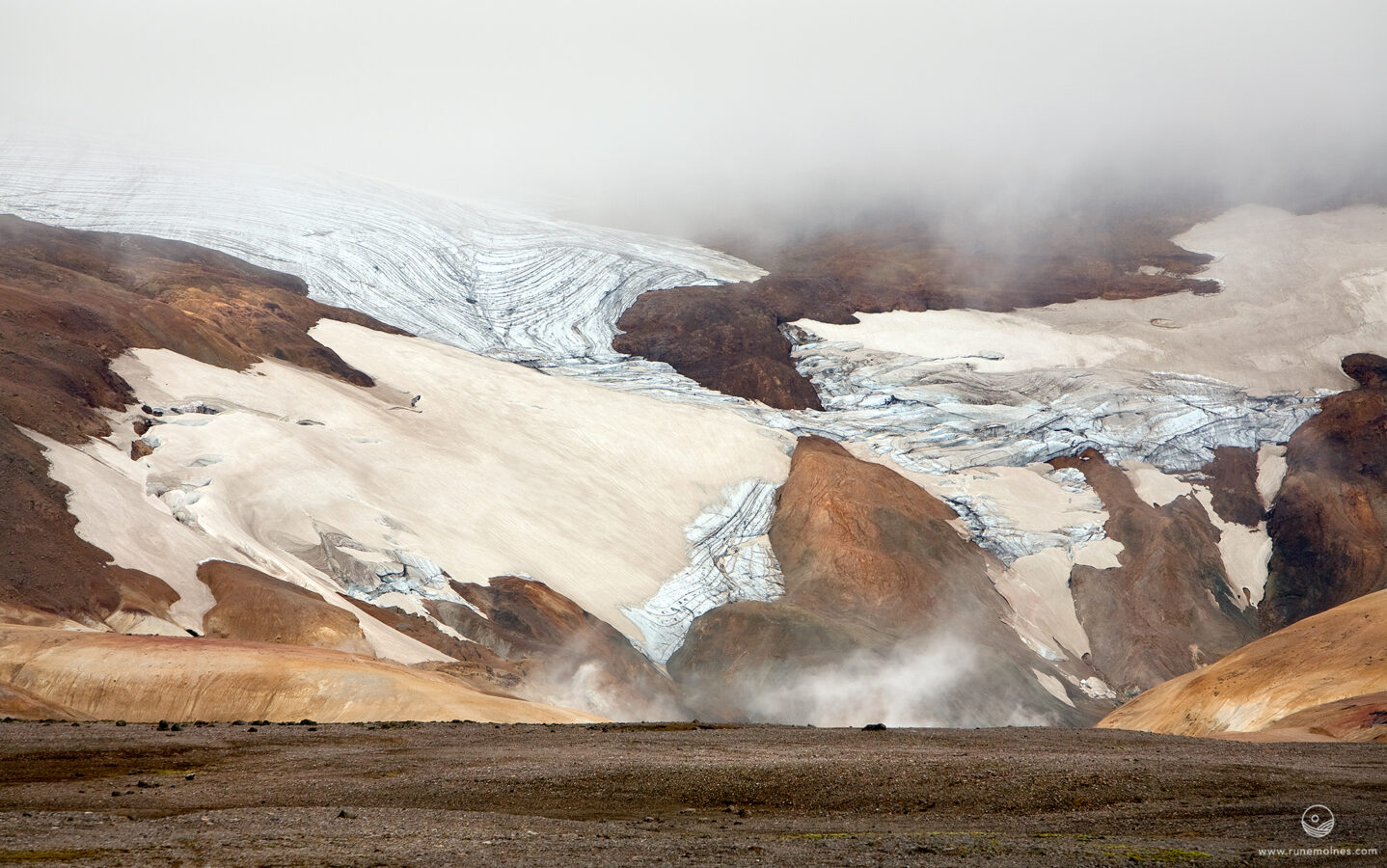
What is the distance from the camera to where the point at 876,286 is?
9412 cm

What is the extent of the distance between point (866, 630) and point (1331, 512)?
32175 millimetres

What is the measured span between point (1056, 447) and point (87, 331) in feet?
187

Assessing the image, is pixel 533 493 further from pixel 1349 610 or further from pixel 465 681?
pixel 1349 610

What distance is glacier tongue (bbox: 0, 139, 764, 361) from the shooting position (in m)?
78.1

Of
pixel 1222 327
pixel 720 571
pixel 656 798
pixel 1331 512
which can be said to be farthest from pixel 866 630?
pixel 1222 327

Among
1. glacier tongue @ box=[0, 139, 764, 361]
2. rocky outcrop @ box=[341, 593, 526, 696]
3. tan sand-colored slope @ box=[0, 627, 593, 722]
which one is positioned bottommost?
rocky outcrop @ box=[341, 593, 526, 696]

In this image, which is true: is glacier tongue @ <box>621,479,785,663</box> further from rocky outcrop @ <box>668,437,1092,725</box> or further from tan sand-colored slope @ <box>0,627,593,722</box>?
tan sand-colored slope @ <box>0,627,593,722</box>

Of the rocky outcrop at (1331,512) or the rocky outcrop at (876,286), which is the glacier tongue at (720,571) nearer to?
the rocky outcrop at (876,286)

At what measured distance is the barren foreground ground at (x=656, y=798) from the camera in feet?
47.8

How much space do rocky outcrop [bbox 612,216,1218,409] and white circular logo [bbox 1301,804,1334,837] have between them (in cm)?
6168

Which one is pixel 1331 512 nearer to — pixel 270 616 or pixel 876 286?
pixel 876 286

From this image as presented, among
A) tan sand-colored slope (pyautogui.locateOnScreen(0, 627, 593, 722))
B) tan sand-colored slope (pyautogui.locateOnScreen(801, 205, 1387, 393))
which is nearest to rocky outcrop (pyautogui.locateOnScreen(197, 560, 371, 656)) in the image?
tan sand-colored slope (pyautogui.locateOnScreen(0, 627, 593, 722))

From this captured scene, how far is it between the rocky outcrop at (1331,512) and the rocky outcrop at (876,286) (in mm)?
19836

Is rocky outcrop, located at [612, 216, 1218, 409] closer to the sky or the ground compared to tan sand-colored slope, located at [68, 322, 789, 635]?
closer to the sky
